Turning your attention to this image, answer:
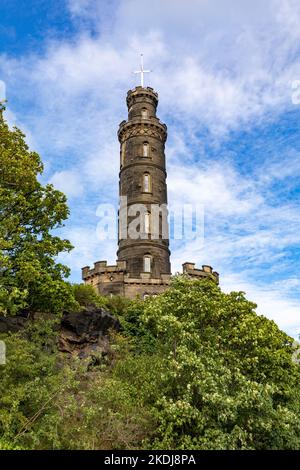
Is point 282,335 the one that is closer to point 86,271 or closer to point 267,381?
point 267,381

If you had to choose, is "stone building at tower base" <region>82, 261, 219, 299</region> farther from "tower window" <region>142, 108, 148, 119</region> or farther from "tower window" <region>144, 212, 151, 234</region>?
"tower window" <region>142, 108, 148, 119</region>

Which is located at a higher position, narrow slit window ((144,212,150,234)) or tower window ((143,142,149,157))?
tower window ((143,142,149,157))

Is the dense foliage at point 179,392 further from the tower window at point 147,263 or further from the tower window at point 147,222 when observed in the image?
the tower window at point 147,222

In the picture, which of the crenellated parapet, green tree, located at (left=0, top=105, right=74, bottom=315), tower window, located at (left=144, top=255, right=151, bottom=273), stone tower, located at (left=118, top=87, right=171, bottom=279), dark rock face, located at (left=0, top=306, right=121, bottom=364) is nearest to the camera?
green tree, located at (left=0, top=105, right=74, bottom=315)

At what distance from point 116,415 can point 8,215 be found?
32.7 ft

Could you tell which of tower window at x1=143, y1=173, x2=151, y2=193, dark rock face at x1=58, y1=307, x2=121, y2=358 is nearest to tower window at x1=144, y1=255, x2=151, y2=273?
tower window at x1=143, y1=173, x2=151, y2=193

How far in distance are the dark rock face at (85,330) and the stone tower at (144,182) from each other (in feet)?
41.1

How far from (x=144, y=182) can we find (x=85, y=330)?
66.7 feet

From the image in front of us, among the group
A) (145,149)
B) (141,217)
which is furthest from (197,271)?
(145,149)

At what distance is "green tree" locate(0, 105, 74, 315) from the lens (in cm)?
1806

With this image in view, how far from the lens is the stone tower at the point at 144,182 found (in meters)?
37.6

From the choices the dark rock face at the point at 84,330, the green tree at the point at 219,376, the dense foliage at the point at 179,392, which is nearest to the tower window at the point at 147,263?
the dark rock face at the point at 84,330

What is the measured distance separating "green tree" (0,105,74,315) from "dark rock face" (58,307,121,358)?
2.31 meters

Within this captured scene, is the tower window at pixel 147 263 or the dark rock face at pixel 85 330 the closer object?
the dark rock face at pixel 85 330
